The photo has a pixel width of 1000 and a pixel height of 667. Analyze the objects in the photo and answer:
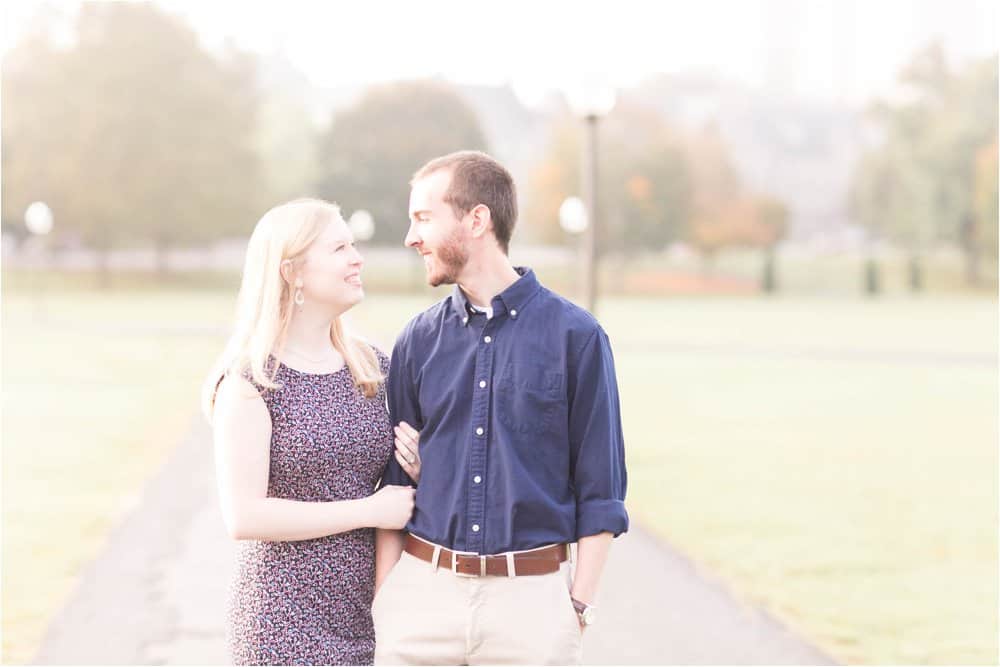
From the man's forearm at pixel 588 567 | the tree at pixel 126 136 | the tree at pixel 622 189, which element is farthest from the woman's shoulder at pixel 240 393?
the tree at pixel 622 189

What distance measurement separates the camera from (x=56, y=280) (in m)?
57.6

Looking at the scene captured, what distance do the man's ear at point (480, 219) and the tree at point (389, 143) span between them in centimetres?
5993

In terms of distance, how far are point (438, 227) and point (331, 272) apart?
0.31 m

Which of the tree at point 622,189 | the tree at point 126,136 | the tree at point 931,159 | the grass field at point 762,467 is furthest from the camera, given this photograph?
the tree at point 622,189

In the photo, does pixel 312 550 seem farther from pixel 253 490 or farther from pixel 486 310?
pixel 486 310

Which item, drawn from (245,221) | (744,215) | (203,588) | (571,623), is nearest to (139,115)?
(245,221)

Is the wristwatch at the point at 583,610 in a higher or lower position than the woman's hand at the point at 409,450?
lower

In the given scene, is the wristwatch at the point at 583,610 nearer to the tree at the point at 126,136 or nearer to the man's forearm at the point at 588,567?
the man's forearm at the point at 588,567

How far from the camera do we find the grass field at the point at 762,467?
21.1ft

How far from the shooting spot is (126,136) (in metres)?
55.2

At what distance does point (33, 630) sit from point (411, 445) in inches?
138

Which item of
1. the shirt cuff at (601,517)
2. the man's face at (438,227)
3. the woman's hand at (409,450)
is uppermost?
the man's face at (438,227)

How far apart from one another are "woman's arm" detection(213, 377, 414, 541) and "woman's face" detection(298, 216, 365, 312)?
0.31 metres

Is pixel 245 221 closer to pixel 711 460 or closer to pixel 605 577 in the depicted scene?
pixel 711 460
